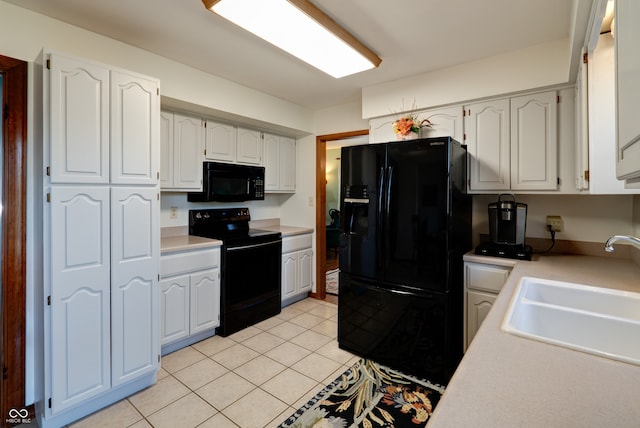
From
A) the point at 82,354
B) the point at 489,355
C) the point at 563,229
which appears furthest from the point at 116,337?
the point at 563,229

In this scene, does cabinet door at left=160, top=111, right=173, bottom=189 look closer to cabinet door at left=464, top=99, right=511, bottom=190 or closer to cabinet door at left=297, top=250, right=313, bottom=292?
cabinet door at left=297, top=250, right=313, bottom=292

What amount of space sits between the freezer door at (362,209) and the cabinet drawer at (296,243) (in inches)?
42.8

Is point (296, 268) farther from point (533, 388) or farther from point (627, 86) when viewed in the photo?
point (627, 86)

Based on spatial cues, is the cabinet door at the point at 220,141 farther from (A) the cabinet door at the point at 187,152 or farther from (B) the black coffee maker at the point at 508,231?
(B) the black coffee maker at the point at 508,231

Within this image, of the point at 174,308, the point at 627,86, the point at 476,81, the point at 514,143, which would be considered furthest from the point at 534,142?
the point at 174,308

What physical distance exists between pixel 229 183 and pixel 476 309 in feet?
8.16

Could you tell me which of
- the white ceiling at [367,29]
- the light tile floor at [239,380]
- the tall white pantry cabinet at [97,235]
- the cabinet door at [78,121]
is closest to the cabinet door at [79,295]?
the tall white pantry cabinet at [97,235]

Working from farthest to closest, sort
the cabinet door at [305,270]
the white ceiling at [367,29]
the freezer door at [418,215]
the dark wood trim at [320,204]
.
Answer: the dark wood trim at [320,204], the cabinet door at [305,270], the freezer door at [418,215], the white ceiling at [367,29]

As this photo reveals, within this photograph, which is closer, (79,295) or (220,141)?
(79,295)

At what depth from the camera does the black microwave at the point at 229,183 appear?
9.96ft

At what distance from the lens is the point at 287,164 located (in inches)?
155

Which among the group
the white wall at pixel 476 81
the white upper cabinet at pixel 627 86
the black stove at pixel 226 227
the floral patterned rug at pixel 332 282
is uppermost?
the white wall at pixel 476 81

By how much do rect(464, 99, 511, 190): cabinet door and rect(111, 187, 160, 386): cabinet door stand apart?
2385mm

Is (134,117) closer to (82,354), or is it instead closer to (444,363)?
(82,354)
